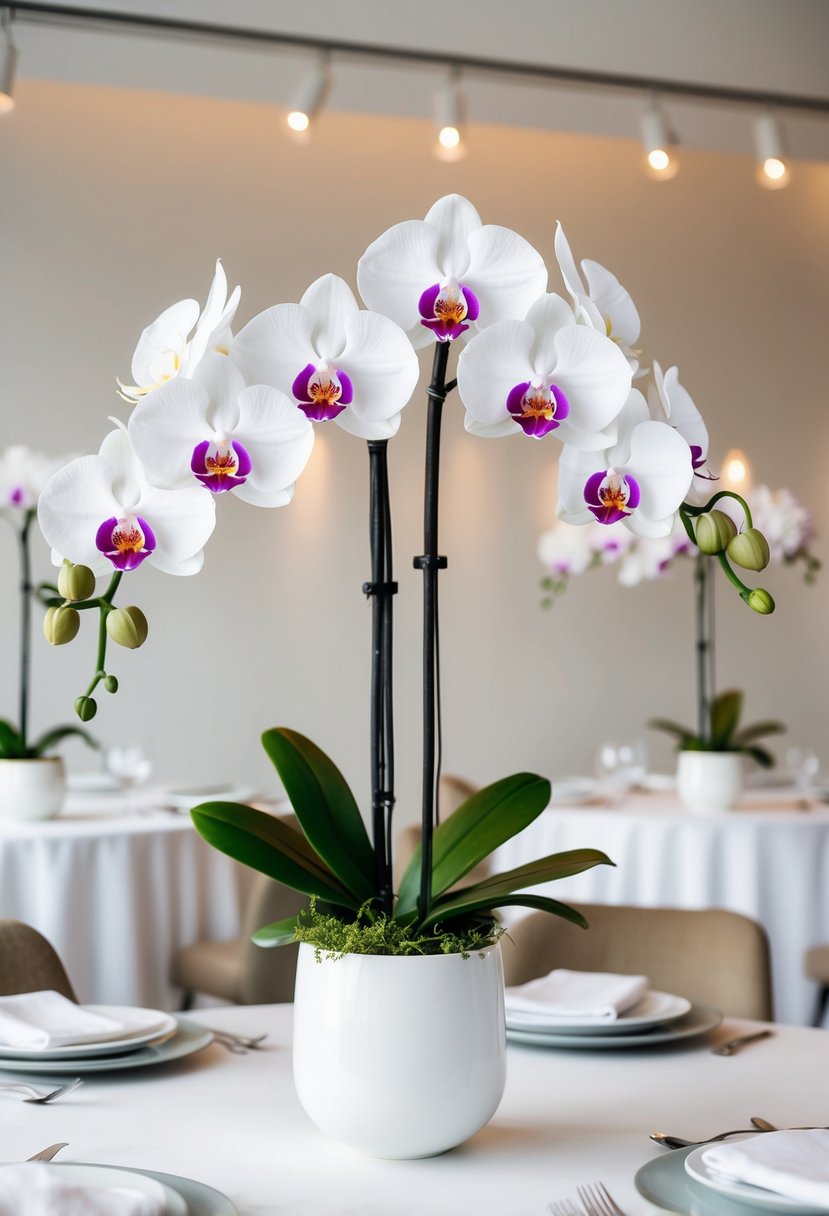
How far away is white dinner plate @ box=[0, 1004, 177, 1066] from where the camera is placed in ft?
4.58

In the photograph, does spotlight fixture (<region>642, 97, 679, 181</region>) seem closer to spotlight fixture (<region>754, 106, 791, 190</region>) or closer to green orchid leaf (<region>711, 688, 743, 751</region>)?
spotlight fixture (<region>754, 106, 791, 190</region>)

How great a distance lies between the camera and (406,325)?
42.8 inches

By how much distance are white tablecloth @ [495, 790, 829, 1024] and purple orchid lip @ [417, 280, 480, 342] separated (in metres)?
2.81

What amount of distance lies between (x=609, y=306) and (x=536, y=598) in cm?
483

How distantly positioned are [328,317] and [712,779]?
2.96m

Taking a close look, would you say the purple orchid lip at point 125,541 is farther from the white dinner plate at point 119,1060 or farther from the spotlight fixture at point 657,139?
the spotlight fixture at point 657,139

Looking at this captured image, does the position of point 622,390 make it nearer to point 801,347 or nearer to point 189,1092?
point 189,1092

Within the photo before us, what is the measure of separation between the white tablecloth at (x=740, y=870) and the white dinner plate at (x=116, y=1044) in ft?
7.70

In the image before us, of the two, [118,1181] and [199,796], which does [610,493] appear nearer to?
[118,1181]

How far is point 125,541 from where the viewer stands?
1.07 m

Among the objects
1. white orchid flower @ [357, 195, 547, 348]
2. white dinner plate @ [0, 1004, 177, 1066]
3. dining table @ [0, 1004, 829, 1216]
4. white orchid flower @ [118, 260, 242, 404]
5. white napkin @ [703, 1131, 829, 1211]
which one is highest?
white orchid flower @ [357, 195, 547, 348]

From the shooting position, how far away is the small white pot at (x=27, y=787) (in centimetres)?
334

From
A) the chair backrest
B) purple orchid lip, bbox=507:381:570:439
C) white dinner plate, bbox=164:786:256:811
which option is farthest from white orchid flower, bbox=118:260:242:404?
white dinner plate, bbox=164:786:256:811

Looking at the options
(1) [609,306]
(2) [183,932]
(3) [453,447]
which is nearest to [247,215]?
(3) [453,447]
